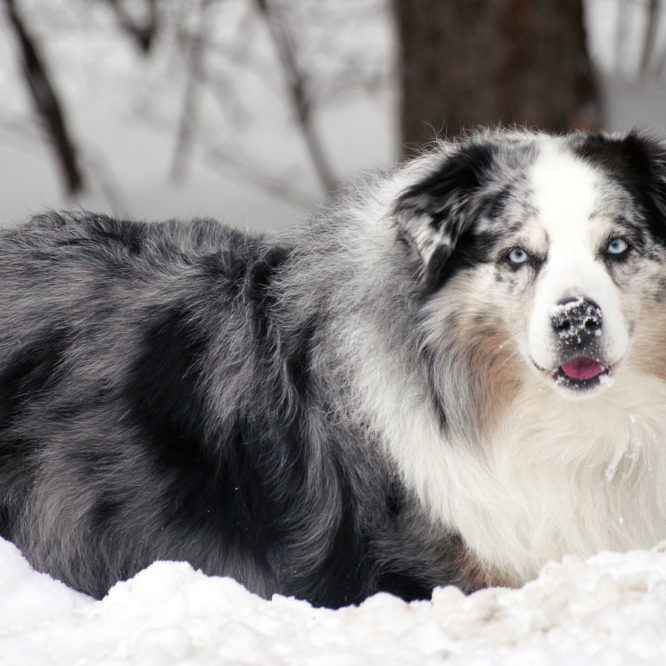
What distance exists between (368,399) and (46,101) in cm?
795

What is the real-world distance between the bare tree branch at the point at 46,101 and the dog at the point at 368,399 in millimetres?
7081

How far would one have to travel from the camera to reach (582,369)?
295 centimetres

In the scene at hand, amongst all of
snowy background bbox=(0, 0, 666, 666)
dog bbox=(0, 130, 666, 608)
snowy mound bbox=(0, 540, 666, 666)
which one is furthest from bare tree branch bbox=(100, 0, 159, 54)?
snowy mound bbox=(0, 540, 666, 666)

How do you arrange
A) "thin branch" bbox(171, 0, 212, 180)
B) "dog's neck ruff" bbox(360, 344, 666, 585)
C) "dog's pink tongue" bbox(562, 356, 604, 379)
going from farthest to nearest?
"thin branch" bbox(171, 0, 212, 180), "dog's neck ruff" bbox(360, 344, 666, 585), "dog's pink tongue" bbox(562, 356, 604, 379)

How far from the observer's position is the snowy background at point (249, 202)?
2449 millimetres

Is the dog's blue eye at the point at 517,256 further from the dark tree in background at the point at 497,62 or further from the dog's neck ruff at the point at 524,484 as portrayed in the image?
the dark tree in background at the point at 497,62

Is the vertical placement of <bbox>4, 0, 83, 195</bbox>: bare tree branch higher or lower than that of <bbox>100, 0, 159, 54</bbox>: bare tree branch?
lower

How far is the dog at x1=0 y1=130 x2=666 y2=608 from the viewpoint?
3135mm

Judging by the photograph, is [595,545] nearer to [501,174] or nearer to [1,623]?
[501,174]

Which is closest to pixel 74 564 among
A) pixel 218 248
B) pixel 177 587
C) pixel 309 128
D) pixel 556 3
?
pixel 177 587

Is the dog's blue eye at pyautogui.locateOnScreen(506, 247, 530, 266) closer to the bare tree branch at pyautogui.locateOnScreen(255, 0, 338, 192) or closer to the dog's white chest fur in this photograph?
the dog's white chest fur

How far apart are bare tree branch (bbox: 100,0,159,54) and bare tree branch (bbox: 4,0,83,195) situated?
1.28 meters

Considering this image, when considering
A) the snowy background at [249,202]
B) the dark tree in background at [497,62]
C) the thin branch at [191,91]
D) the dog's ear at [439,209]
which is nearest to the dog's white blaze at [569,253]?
the dog's ear at [439,209]

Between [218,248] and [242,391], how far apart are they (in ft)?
2.06
